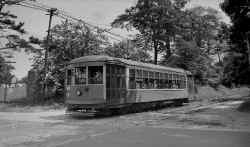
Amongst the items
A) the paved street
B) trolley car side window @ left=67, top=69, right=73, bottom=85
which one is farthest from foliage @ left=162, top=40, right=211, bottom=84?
the paved street

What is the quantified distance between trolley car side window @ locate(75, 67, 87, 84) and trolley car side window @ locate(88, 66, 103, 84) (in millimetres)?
285

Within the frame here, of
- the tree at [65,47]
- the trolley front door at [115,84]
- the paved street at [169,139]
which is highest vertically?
the tree at [65,47]

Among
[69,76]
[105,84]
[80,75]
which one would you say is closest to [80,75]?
[80,75]

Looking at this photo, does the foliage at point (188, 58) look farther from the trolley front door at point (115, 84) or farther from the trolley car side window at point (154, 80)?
the trolley front door at point (115, 84)

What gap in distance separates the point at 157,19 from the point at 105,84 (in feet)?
81.6

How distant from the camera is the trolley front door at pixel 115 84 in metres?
14.8

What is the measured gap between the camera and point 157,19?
38.0 m

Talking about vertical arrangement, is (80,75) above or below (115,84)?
above

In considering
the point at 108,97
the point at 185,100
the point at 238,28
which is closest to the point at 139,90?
the point at 108,97

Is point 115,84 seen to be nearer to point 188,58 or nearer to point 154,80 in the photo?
point 154,80

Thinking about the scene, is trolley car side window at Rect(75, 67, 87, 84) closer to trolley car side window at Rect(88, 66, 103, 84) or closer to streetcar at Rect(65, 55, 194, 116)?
streetcar at Rect(65, 55, 194, 116)

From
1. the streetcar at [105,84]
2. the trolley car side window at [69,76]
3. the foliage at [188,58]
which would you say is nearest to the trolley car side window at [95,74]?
the streetcar at [105,84]

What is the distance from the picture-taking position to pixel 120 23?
40.3 meters

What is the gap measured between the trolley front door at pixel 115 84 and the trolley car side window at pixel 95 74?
1.09 ft
